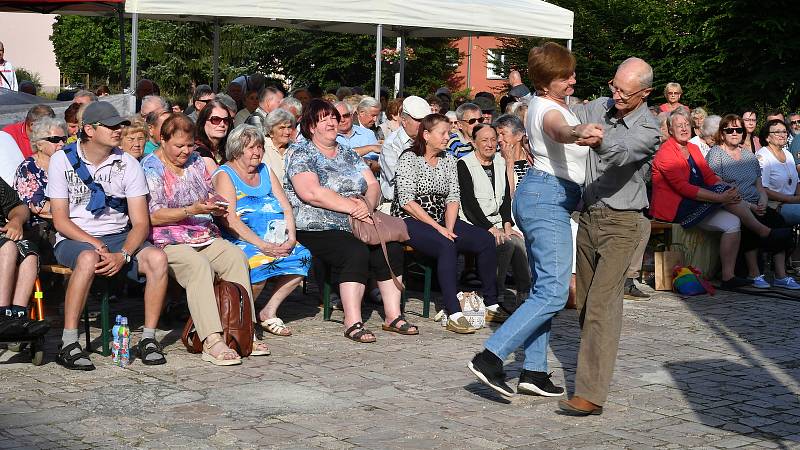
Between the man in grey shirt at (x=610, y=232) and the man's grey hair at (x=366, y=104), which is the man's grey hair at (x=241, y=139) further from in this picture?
the man's grey hair at (x=366, y=104)

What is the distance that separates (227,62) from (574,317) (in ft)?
124

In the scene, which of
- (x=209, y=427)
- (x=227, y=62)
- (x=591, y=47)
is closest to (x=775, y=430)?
(x=209, y=427)

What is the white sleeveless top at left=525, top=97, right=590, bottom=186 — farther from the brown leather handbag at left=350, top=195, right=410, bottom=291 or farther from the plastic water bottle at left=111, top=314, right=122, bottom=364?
the plastic water bottle at left=111, top=314, right=122, bottom=364

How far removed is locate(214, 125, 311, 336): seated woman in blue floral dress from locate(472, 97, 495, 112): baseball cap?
6141 millimetres

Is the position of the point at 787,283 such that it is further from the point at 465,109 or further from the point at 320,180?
the point at 320,180

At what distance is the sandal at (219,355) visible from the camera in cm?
724

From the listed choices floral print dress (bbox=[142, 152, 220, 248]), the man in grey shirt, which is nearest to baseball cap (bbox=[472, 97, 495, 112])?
floral print dress (bbox=[142, 152, 220, 248])

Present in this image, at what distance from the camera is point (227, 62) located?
4553 centimetres

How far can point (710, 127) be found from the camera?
11836mm

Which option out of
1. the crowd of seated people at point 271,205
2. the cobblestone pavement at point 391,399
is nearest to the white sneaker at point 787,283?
Answer: the crowd of seated people at point 271,205

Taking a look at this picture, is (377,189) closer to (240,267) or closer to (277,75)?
(240,267)

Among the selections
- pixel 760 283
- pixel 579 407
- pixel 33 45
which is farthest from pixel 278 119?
pixel 33 45

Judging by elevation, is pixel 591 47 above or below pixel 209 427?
above

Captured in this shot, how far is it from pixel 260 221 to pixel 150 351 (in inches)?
60.6
